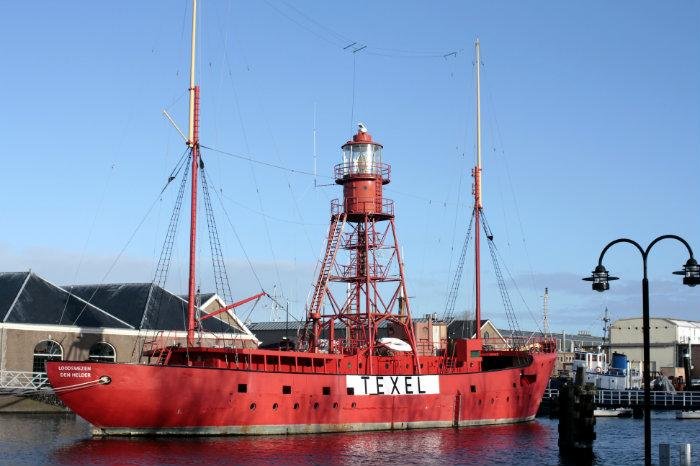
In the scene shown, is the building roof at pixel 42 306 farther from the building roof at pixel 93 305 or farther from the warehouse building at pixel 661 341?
the warehouse building at pixel 661 341

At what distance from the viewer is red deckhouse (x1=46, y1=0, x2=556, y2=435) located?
3578 cm

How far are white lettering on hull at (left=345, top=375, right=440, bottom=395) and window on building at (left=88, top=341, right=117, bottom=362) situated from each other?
1902 cm

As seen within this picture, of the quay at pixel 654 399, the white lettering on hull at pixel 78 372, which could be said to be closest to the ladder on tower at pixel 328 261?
the white lettering on hull at pixel 78 372

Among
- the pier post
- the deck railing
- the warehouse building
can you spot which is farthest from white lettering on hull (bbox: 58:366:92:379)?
the warehouse building

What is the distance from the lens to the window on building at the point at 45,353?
50344 millimetres

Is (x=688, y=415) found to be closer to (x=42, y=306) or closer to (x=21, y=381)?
(x=21, y=381)

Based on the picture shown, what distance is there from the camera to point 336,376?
39625 millimetres

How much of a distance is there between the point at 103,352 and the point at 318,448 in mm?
23005

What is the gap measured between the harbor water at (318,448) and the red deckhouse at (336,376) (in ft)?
3.05

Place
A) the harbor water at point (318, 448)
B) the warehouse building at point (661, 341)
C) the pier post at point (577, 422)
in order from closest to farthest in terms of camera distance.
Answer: the harbor water at point (318, 448)
the pier post at point (577, 422)
the warehouse building at point (661, 341)

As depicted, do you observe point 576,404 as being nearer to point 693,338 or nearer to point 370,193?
point 370,193

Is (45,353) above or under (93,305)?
under

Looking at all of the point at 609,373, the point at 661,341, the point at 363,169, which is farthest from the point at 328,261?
the point at 661,341

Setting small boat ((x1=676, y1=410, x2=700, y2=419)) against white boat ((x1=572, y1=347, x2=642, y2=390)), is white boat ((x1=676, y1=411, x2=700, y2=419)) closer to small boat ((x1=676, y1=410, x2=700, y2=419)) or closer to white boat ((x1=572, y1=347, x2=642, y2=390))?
small boat ((x1=676, y1=410, x2=700, y2=419))
